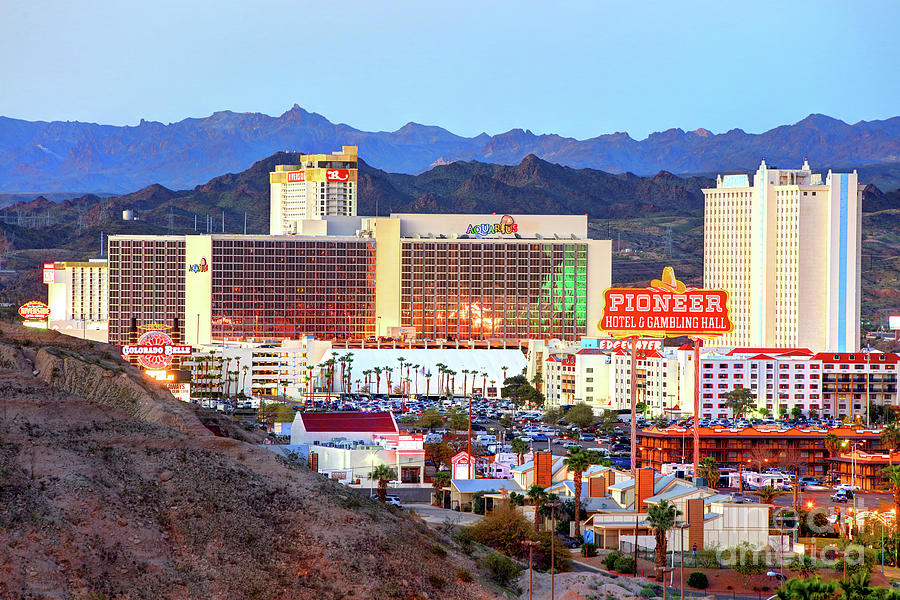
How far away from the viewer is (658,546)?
84562mm

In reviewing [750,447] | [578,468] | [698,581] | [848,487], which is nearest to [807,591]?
[698,581]

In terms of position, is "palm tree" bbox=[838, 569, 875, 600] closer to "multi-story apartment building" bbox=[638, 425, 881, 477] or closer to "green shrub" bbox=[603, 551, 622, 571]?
"green shrub" bbox=[603, 551, 622, 571]

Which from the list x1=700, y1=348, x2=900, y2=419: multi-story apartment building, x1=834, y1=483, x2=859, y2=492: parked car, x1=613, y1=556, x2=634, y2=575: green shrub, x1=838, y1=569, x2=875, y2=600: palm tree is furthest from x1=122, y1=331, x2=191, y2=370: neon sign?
x1=838, y1=569, x2=875, y2=600: palm tree

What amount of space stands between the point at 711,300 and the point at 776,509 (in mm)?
25379

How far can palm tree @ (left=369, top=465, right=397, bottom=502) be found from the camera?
97.8 meters

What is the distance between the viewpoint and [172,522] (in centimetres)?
6269

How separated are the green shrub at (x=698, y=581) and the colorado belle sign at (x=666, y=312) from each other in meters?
46.1

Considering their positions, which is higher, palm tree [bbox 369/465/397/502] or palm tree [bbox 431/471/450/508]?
palm tree [bbox 369/465/397/502]

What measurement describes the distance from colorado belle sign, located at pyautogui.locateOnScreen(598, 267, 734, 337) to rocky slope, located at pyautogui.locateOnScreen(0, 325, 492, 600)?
55.8 meters

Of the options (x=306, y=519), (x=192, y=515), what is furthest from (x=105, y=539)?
(x=306, y=519)

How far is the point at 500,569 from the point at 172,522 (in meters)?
17.4

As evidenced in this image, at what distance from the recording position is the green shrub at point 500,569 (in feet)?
236

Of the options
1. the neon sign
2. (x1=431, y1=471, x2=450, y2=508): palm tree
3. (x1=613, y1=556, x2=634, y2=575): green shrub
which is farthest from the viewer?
the neon sign

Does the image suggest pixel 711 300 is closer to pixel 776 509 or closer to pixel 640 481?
pixel 776 509
